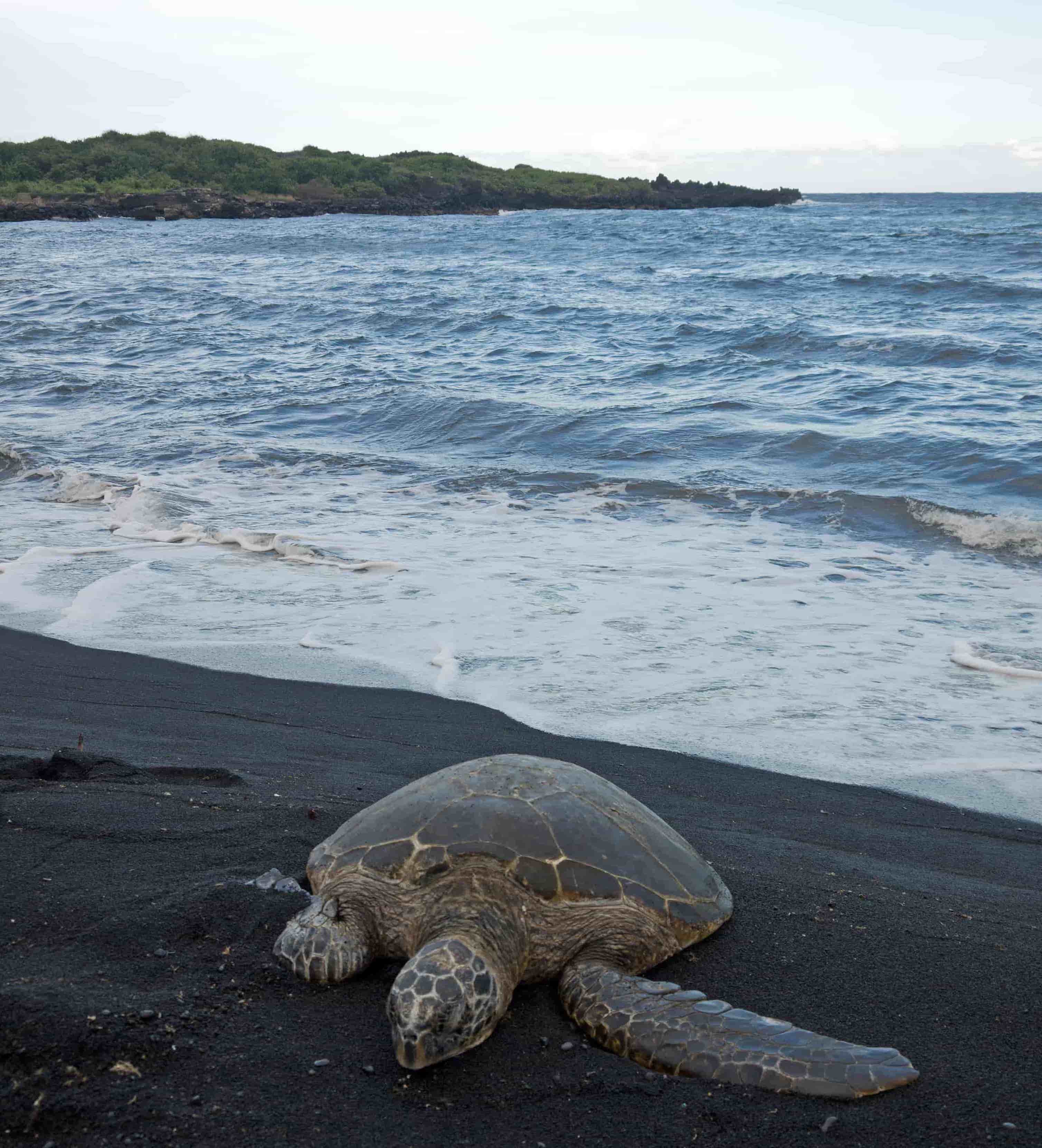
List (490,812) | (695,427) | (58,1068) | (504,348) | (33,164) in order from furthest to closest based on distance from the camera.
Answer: (33,164) < (504,348) < (695,427) < (490,812) < (58,1068)

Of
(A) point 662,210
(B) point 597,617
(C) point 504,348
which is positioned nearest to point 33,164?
(A) point 662,210

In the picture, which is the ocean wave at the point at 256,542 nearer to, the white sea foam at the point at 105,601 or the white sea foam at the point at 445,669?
the white sea foam at the point at 105,601

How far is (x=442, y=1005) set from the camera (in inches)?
76.9

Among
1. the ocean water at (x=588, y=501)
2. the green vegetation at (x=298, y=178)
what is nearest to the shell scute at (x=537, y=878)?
the ocean water at (x=588, y=501)

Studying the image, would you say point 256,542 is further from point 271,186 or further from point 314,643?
point 271,186

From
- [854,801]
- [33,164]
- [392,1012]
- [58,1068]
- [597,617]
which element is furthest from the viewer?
[33,164]

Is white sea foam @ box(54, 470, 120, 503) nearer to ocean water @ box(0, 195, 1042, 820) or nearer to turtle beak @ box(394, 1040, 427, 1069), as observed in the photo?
ocean water @ box(0, 195, 1042, 820)

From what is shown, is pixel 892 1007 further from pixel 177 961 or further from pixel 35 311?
pixel 35 311

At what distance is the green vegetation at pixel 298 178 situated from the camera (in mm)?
58156

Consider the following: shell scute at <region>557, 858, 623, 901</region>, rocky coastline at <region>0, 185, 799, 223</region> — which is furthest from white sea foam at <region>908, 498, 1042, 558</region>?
rocky coastline at <region>0, 185, 799, 223</region>

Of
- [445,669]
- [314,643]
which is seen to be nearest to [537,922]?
[445,669]

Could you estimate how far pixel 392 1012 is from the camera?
1.98 m

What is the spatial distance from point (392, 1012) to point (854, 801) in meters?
2.25

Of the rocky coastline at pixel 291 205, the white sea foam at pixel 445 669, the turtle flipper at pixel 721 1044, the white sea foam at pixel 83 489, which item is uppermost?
the rocky coastline at pixel 291 205
